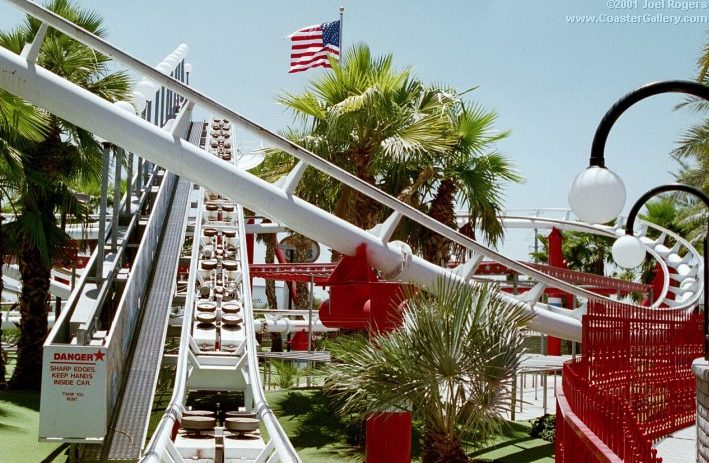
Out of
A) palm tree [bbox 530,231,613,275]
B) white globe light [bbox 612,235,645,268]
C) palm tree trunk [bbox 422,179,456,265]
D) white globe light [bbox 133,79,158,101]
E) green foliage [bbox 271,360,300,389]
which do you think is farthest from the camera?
palm tree [bbox 530,231,613,275]

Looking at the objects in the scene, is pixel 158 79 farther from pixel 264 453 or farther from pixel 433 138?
pixel 433 138

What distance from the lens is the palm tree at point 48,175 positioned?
60.4ft

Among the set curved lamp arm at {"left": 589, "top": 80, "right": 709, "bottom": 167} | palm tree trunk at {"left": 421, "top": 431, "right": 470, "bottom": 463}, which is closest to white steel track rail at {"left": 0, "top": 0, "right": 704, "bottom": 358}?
palm tree trunk at {"left": 421, "top": 431, "right": 470, "bottom": 463}

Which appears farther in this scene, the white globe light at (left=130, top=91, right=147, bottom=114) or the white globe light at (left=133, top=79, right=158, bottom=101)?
the white globe light at (left=133, top=79, right=158, bottom=101)

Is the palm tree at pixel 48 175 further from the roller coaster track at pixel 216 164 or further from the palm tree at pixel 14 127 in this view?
the roller coaster track at pixel 216 164

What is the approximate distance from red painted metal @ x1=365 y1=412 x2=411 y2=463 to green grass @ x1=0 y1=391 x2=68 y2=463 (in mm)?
5092

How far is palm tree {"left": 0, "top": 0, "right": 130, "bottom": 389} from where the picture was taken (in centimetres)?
1842

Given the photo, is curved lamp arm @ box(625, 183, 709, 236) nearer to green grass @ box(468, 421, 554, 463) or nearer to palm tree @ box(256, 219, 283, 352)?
green grass @ box(468, 421, 554, 463)

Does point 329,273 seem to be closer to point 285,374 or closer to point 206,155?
point 285,374

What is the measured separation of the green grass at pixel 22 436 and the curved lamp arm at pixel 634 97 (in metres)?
9.95

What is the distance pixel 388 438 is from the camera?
10.5 meters

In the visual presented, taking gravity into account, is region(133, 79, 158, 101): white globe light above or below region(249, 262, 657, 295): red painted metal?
above

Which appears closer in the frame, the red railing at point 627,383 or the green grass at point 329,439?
the red railing at point 627,383

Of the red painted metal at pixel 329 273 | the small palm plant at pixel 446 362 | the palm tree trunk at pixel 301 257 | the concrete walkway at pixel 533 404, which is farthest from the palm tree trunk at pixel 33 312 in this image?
the palm tree trunk at pixel 301 257
